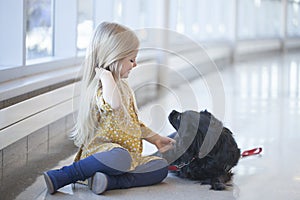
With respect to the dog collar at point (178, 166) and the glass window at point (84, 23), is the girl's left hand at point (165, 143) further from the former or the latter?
the glass window at point (84, 23)

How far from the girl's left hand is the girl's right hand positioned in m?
0.49

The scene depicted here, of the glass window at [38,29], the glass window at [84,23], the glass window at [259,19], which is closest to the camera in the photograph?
the glass window at [38,29]

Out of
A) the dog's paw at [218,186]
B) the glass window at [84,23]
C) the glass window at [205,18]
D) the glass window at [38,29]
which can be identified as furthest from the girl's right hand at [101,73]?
the glass window at [205,18]

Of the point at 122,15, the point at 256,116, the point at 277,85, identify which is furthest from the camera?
the point at 277,85

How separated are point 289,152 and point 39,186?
5.18 ft

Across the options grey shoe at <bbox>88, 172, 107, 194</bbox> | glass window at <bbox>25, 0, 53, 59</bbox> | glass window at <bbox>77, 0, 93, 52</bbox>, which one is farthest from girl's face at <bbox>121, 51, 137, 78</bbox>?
glass window at <bbox>77, 0, 93, 52</bbox>

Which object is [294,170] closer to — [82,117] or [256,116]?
[82,117]

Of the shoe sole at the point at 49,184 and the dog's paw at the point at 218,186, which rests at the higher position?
the shoe sole at the point at 49,184

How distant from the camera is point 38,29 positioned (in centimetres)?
451

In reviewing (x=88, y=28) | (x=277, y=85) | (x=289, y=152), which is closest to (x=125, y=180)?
(x=289, y=152)

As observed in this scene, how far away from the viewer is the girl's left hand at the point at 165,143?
10.1 ft

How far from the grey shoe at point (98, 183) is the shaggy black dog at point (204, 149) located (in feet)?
1.52

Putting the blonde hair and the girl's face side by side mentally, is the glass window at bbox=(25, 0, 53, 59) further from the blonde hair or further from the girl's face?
the girl's face

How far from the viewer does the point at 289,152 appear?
362 centimetres
